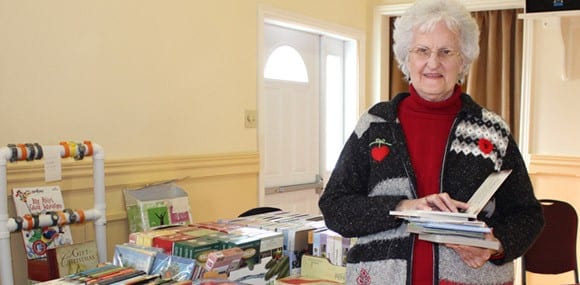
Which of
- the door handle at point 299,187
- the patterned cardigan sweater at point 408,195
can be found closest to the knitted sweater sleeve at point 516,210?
the patterned cardigan sweater at point 408,195

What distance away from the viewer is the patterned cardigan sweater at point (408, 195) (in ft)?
4.33

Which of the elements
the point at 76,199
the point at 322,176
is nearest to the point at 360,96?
the point at 322,176

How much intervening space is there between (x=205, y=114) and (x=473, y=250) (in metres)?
2.20

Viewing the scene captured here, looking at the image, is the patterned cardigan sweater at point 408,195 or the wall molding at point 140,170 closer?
the patterned cardigan sweater at point 408,195

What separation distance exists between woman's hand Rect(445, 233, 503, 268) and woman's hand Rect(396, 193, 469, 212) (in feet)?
0.27

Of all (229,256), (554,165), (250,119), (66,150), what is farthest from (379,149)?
(554,165)

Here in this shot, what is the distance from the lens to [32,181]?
241 cm

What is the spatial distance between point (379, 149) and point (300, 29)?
2742 mm

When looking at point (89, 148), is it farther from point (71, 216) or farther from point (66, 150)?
point (71, 216)

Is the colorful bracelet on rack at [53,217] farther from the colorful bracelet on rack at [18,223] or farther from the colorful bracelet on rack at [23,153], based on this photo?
the colorful bracelet on rack at [23,153]

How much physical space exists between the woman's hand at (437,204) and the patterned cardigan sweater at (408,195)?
1.8 inches

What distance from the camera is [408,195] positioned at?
4.43 feet

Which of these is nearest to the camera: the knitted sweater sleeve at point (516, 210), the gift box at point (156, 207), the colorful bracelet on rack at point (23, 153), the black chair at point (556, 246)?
the knitted sweater sleeve at point (516, 210)

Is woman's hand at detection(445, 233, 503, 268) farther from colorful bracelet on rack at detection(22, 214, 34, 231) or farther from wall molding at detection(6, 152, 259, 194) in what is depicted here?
wall molding at detection(6, 152, 259, 194)
